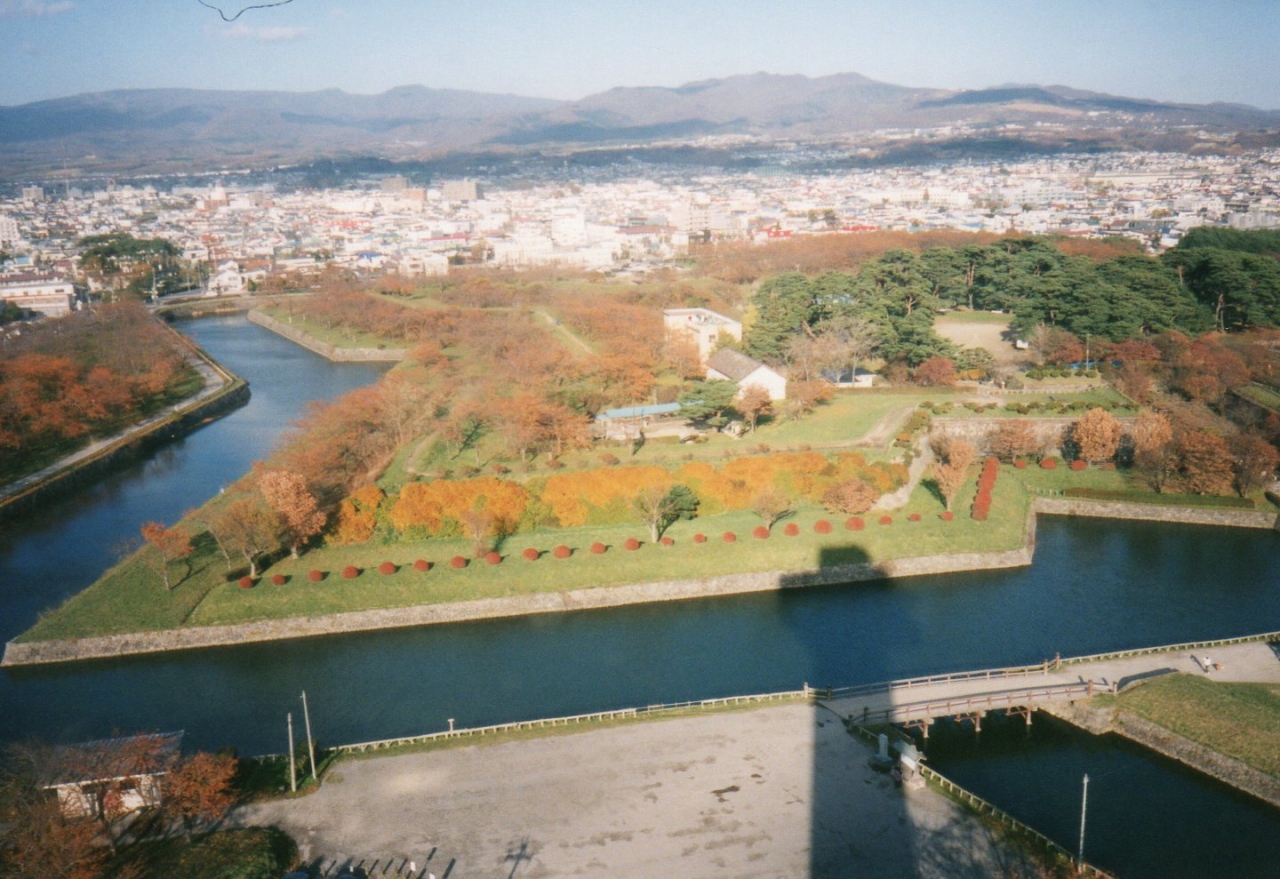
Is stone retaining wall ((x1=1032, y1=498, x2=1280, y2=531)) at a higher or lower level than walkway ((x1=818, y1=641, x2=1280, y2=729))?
higher

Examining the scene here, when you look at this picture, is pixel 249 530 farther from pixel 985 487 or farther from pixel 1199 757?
pixel 1199 757

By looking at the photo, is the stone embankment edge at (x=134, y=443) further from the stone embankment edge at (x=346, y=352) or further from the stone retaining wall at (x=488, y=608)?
the stone retaining wall at (x=488, y=608)

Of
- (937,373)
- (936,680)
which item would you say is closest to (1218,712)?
(936,680)

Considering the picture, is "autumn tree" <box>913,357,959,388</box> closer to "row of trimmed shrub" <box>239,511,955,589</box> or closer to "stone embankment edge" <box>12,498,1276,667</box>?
"stone embankment edge" <box>12,498,1276,667</box>

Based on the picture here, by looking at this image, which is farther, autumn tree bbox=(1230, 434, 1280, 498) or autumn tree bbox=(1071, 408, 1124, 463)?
autumn tree bbox=(1071, 408, 1124, 463)

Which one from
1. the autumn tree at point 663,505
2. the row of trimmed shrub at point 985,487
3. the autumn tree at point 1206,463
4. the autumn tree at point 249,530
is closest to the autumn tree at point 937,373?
the row of trimmed shrub at point 985,487

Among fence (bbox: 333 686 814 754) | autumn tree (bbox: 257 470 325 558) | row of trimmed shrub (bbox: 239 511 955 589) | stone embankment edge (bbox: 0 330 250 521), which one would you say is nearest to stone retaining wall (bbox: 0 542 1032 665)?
row of trimmed shrub (bbox: 239 511 955 589)
